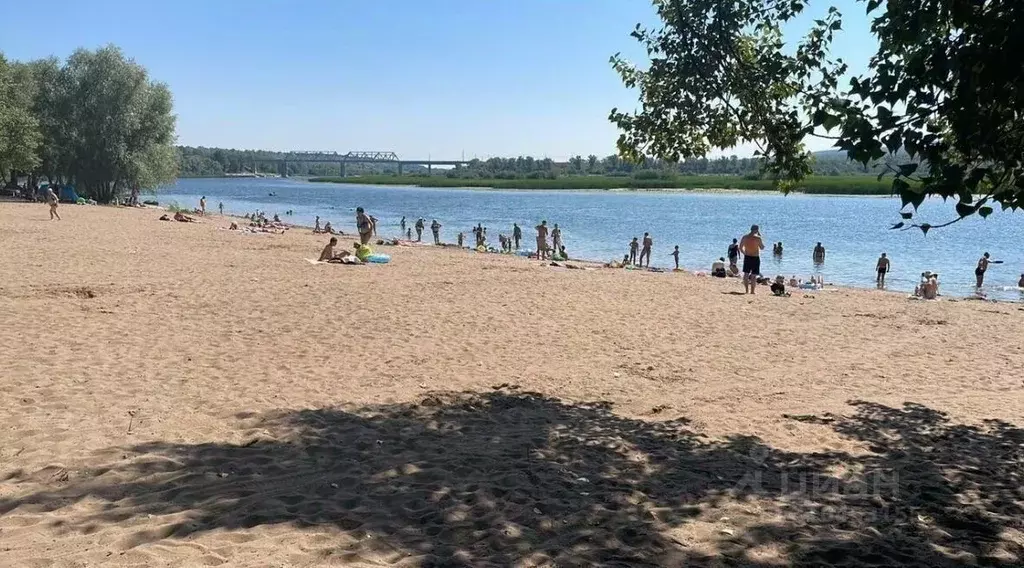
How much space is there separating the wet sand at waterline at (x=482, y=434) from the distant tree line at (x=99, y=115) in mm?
41885

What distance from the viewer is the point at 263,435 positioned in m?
6.02

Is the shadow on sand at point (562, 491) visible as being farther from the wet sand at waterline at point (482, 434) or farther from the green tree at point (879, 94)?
the green tree at point (879, 94)

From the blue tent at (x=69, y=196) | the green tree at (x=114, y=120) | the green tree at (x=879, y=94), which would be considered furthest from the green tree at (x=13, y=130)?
the green tree at (x=879, y=94)

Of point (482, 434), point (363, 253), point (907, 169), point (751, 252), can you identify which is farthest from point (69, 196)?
point (907, 169)

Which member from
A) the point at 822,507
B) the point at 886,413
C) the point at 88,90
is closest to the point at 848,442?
the point at 886,413

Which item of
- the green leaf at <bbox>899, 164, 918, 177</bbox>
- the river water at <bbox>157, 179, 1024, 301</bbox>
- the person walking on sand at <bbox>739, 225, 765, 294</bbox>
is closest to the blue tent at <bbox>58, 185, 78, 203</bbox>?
the river water at <bbox>157, 179, 1024, 301</bbox>

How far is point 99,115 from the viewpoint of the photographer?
50.7 metres

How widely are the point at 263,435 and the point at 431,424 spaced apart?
4.73 feet

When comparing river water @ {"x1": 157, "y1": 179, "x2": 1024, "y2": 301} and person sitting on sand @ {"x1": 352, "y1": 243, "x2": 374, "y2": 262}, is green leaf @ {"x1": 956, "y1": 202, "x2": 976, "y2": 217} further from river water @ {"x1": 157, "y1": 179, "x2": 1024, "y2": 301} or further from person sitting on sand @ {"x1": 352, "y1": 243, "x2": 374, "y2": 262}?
river water @ {"x1": 157, "y1": 179, "x2": 1024, "y2": 301}

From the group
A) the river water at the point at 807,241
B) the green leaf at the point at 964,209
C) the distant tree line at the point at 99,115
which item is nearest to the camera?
the green leaf at the point at 964,209

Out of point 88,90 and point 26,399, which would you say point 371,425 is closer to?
point 26,399

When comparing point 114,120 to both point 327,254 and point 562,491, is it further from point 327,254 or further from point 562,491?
point 562,491

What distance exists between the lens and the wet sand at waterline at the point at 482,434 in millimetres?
4199

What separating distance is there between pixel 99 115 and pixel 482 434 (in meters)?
53.5
